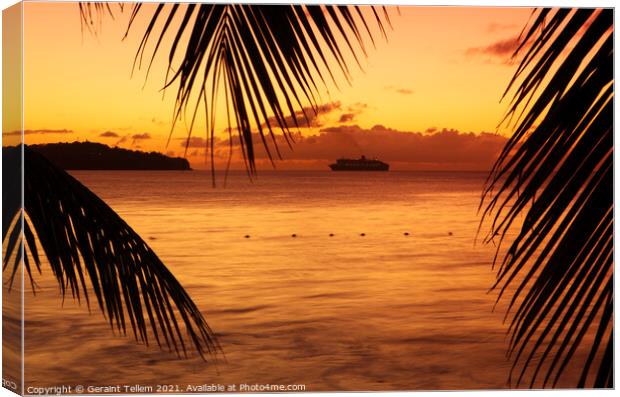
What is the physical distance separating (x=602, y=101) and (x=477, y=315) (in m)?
2.42

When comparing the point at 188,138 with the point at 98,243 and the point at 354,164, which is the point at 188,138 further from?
the point at 98,243

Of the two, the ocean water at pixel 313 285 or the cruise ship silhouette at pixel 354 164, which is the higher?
the cruise ship silhouette at pixel 354 164

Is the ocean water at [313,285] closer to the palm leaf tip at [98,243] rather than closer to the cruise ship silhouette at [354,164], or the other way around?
the cruise ship silhouette at [354,164]

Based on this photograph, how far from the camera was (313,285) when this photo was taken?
3.58 meters

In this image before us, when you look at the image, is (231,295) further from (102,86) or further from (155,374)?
(102,86)

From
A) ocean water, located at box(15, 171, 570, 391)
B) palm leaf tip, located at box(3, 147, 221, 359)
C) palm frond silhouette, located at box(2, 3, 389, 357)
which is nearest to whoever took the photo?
palm frond silhouette, located at box(2, 3, 389, 357)

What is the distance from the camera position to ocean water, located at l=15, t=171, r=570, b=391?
138 inches

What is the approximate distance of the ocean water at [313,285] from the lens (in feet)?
11.5

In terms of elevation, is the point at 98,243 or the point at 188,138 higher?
the point at 188,138

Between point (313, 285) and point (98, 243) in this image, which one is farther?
point (313, 285)

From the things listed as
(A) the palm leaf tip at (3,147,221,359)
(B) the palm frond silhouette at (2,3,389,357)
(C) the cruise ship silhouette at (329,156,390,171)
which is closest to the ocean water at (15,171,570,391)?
(C) the cruise ship silhouette at (329,156,390,171)

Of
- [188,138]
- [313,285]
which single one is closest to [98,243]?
[188,138]

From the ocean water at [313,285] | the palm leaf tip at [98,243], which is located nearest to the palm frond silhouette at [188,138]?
the palm leaf tip at [98,243]

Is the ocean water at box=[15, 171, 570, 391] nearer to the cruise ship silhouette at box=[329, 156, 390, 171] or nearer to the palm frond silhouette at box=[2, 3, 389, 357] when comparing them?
the cruise ship silhouette at box=[329, 156, 390, 171]
